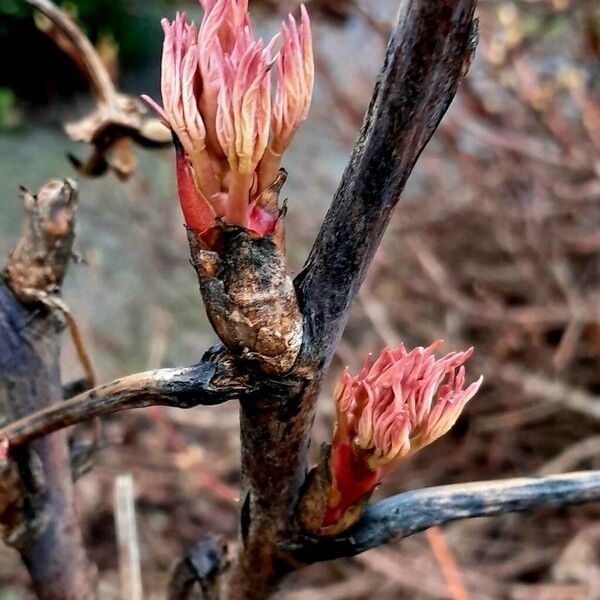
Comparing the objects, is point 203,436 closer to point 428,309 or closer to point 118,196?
point 428,309

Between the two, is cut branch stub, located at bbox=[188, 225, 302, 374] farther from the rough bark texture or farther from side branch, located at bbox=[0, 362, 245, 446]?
the rough bark texture

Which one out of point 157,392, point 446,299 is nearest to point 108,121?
point 157,392

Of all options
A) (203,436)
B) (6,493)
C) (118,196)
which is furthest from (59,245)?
(118,196)

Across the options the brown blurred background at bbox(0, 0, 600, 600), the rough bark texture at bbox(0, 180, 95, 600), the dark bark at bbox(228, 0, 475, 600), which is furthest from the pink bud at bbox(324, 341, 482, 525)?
the brown blurred background at bbox(0, 0, 600, 600)

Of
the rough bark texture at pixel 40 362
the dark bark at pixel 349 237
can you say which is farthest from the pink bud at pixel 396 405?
the rough bark texture at pixel 40 362

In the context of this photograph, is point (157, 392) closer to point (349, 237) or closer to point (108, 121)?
point (349, 237)

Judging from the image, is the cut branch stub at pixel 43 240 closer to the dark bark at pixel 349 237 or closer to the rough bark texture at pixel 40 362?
the rough bark texture at pixel 40 362
